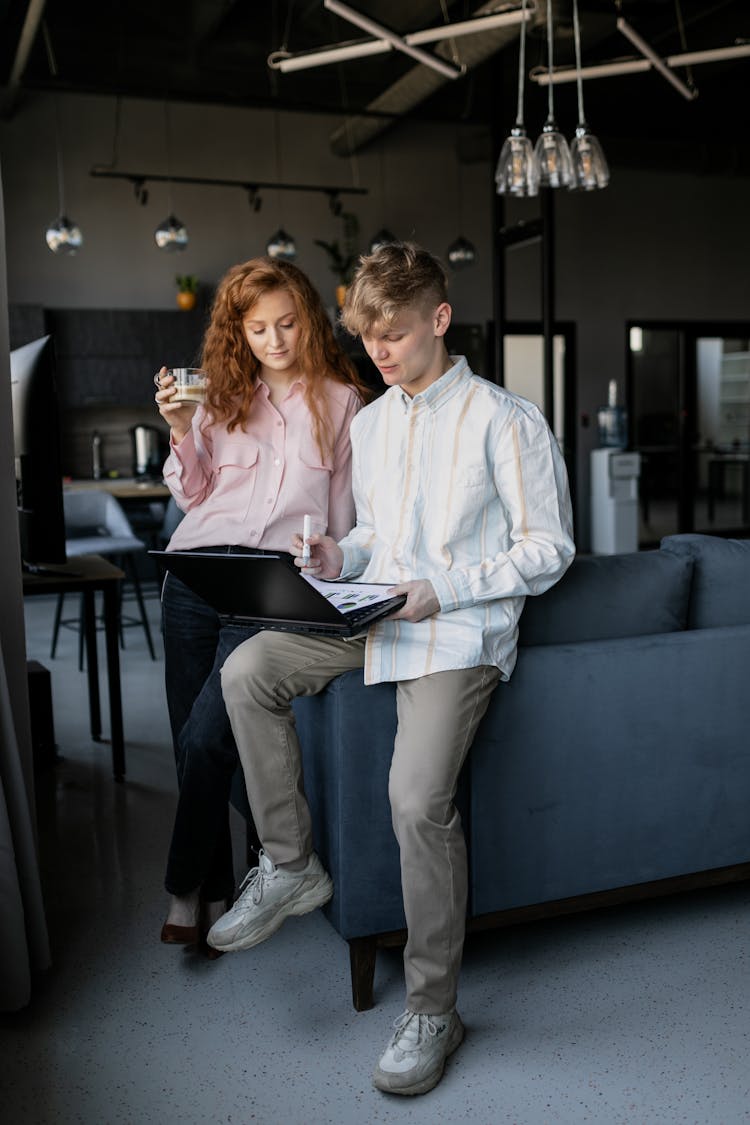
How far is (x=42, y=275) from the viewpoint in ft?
28.4

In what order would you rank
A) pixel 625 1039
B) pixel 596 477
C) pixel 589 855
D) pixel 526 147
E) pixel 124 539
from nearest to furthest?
pixel 625 1039
pixel 589 855
pixel 526 147
pixel 124 539
pixel 596 477

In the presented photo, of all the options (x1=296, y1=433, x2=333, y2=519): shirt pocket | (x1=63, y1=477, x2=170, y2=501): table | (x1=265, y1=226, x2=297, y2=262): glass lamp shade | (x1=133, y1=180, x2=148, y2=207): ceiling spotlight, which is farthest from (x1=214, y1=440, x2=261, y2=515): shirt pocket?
(x1=133, y1=180, x2=148, y2=207): ceiling spotlight

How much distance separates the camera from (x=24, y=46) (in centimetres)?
658

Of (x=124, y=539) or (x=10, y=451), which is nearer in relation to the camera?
(x=10, y=451)

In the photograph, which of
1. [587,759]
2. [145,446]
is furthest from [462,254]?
[587,759]

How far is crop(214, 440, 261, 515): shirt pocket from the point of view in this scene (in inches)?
96.4

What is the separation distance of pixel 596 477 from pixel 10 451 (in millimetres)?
8226

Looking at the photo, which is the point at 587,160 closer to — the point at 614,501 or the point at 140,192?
the point at 140,192

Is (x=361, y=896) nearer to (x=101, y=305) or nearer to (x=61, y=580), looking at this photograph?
(x=61, y=580)

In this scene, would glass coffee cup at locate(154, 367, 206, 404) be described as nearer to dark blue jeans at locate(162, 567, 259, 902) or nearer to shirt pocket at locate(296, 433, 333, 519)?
shirt pocket at locate(296, 433, 333, 519)

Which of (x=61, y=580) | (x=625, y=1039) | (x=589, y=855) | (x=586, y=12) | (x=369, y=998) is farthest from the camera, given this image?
(x=586, y=12)

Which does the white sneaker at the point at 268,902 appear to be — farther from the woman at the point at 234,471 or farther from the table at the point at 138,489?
the table at the point at 138,489

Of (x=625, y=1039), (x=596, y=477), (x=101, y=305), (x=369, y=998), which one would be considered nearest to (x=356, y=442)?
(x=369, y=998)

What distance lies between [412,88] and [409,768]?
683 centimetres
